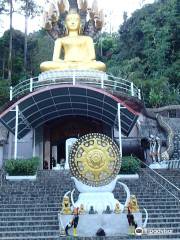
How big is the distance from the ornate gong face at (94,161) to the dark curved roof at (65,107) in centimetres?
625

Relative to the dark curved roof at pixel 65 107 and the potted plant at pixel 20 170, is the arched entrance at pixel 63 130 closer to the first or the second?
the dark curved roof at pixel 65 107

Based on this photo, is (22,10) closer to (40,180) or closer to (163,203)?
(40,180)

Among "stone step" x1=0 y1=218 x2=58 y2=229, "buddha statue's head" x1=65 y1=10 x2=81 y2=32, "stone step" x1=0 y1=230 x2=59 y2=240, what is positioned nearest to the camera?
"stone step" x1=0 y1=230 x2=59 y2=240

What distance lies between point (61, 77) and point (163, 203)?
910cm

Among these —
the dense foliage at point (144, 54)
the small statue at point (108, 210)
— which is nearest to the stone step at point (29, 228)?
the small statue at point (108, 210)

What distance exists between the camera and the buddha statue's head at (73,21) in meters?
22.3

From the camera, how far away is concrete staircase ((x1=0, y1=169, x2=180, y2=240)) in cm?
964

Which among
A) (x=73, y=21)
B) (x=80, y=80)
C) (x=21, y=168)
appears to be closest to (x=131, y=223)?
(x=21, y=168)

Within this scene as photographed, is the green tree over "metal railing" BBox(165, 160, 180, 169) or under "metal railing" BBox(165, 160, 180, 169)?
over

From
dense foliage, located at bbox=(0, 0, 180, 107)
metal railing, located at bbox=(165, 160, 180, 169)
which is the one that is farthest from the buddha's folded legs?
dense foliage, located at bbox=(0, 0, 180, 107)

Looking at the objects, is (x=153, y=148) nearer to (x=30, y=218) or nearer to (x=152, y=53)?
(x=30, y=218)

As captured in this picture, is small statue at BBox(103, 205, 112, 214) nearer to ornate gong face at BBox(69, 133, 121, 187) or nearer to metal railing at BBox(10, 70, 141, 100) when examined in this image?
ornate gong face at BBox(69, 133, 121, 187)

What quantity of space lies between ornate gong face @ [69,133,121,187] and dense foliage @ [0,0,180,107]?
743 inches

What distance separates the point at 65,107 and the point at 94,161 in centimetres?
978
